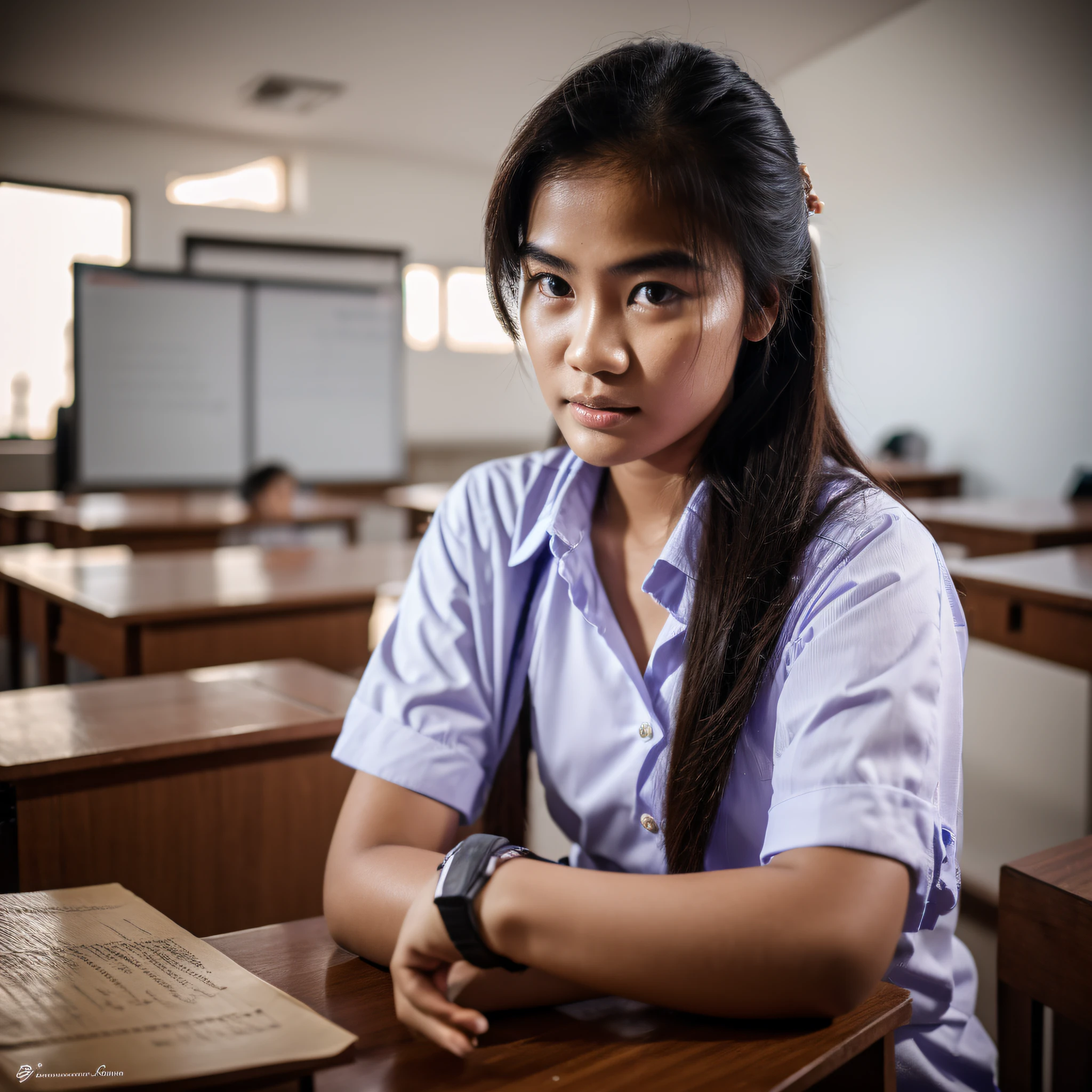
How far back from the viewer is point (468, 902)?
589 mm

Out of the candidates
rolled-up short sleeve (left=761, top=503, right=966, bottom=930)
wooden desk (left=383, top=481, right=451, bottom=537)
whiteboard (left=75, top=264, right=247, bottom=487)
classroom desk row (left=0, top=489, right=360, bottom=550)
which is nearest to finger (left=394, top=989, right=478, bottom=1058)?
rolled-up short sleeve (left=761, top=503, right=966, bottom=930)

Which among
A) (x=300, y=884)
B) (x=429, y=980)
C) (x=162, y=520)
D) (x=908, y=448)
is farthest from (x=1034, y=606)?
(x=908, y=448)

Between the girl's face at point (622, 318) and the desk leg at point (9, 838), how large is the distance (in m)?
0.71

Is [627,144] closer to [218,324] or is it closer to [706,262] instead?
[706,262]

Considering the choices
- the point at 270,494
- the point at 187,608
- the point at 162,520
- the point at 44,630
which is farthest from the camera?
the point at 270,494

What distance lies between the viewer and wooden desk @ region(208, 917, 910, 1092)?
541mm

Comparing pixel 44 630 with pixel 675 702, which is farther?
pixel 44 630

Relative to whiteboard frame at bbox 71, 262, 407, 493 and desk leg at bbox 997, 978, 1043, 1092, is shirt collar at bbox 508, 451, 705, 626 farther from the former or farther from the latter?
whiteboard frame at bbox 71, 262, 407, 493

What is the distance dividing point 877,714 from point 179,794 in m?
0.84

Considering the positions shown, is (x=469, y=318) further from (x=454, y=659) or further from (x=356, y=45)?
(x=454, y=659)

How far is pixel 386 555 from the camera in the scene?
2744mm

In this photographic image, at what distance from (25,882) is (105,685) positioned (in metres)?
0.33

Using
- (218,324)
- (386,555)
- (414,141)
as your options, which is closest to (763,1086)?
(386,555)

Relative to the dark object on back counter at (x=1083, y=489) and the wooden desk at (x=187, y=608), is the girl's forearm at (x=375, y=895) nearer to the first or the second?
the wooden desk at (x=187, y=608)
